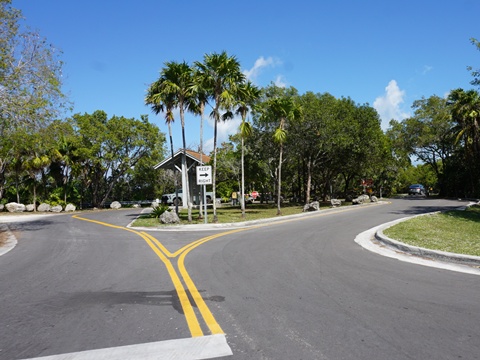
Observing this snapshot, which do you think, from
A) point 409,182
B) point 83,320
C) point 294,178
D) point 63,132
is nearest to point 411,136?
point 294,178

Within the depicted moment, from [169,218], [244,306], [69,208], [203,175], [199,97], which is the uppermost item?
[199,97]

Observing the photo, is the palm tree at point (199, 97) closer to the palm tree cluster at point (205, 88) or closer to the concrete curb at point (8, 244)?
the palm tree cluster at point (205, 88)

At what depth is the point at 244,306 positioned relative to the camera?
16.9 feet

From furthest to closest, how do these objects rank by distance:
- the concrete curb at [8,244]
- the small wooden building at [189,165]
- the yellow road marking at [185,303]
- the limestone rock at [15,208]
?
the small wooden building at [189,165] → the limestone rock at [15,208] → the concrete curb at [8,244] → the yellow road marking at [185,303]

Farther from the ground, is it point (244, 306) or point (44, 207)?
point (44, 207)

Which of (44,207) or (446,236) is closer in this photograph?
(446,236)

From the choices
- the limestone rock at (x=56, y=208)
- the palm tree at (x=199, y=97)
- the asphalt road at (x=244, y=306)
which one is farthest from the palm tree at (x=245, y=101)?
the limestone rock at (x=56, y=208)

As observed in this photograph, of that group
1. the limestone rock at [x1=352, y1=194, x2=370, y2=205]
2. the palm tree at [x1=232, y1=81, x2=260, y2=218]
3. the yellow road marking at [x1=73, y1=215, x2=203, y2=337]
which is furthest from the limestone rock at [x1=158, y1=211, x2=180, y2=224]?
the limestone rock at [x1=352, y1=194, x2=370, y2=205]

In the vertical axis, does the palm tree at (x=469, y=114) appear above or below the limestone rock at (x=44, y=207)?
above

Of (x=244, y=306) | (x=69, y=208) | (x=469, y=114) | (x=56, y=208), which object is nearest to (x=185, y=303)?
(x=244, y=306)

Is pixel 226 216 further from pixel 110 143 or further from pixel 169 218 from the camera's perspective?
pixel 110 143

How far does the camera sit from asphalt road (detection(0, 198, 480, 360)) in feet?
Answer: 12.6

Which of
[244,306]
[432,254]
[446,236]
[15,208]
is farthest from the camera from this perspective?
[15,208]

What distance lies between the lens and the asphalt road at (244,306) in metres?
3.85
